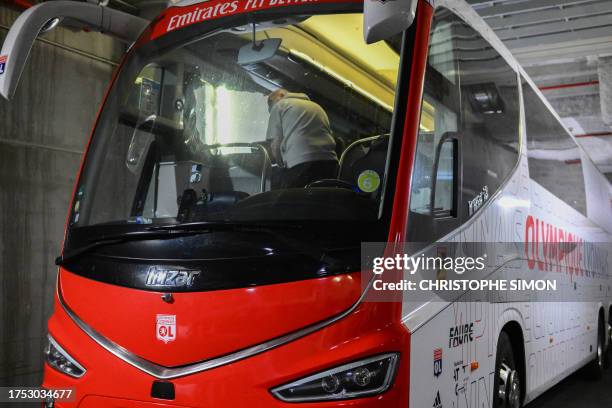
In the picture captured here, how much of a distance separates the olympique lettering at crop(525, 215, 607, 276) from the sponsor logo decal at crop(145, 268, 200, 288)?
2955 mm

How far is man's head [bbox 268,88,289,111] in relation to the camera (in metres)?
3.86

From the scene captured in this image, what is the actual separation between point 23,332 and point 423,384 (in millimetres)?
4155

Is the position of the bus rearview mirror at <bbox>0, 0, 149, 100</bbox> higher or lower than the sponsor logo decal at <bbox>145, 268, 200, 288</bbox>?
higher

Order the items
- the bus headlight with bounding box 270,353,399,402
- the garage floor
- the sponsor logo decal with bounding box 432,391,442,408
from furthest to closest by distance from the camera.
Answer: the garage floor, the sponsor logo decal with bounding box 432,391,442,408, the bus headlight with bounding box 270,353,399,402

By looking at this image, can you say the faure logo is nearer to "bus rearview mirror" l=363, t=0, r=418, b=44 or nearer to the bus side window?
the bus side window

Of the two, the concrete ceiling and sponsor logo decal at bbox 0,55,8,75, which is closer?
sponsor logo decal at bbox 0,55,8,75

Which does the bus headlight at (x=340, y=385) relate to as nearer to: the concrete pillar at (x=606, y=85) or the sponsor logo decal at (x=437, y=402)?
the sponsor logo decal at (x=437, y=402)

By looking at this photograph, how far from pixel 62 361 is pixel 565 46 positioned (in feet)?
26.5

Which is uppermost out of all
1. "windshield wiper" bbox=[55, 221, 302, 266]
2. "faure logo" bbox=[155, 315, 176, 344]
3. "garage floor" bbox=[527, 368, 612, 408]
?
"windshield wiper" bbox=[55, 221, 302, 266]

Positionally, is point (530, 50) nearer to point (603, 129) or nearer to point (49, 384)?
point (603, 129)

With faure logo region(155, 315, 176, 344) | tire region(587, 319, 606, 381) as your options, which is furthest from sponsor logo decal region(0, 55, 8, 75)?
tire region(587, 319, 606, 381)

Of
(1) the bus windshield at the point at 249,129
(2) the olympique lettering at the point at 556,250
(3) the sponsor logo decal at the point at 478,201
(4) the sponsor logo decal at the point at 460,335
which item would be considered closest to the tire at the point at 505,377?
(4) the sponsor logo decal at the point at 460,335

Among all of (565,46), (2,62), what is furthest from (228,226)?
(565,46)

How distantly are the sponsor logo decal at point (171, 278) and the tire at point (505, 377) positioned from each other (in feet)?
7.49
